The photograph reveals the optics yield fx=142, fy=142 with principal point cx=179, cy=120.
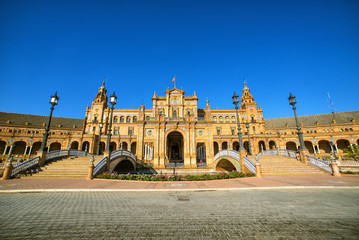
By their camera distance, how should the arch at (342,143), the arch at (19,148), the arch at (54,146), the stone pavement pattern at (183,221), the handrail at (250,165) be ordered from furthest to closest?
1. the arch at (54,146)
2. the arch at (342,143)
3. the arch at (19,148)
4. the handrail at (250,165)
5. the stone pavement pattern at (183,221)

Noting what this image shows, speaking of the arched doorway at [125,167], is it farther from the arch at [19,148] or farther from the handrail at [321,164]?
the arch at [19,148]

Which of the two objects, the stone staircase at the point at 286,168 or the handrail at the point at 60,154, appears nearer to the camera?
the stone staircase at the point at 286,168

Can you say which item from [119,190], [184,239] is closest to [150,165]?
[119,190]

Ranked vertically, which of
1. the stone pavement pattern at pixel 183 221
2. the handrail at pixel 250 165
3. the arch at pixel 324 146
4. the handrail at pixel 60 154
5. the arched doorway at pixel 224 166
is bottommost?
the arched doorway at pixel 224 166

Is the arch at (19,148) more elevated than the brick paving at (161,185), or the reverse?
the arch at (19,148)

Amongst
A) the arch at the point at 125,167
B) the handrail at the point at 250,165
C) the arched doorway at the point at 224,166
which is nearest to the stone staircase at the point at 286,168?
the handrail at the point at 250,165

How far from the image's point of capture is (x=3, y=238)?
2.71 metres

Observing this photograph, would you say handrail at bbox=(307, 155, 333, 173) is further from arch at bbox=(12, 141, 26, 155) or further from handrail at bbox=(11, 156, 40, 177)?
arch at bbox=(12, 141, 26, 155)

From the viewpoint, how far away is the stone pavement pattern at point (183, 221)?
2.91 meters

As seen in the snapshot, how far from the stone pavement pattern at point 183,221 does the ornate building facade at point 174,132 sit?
20991 millimetres

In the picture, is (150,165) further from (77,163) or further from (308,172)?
(308,172)

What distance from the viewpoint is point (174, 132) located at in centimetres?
2983

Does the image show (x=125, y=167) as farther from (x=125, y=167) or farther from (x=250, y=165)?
(x=250, y=165)

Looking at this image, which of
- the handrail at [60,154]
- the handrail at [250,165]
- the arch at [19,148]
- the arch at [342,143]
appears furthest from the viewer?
the arch at [342,143]
